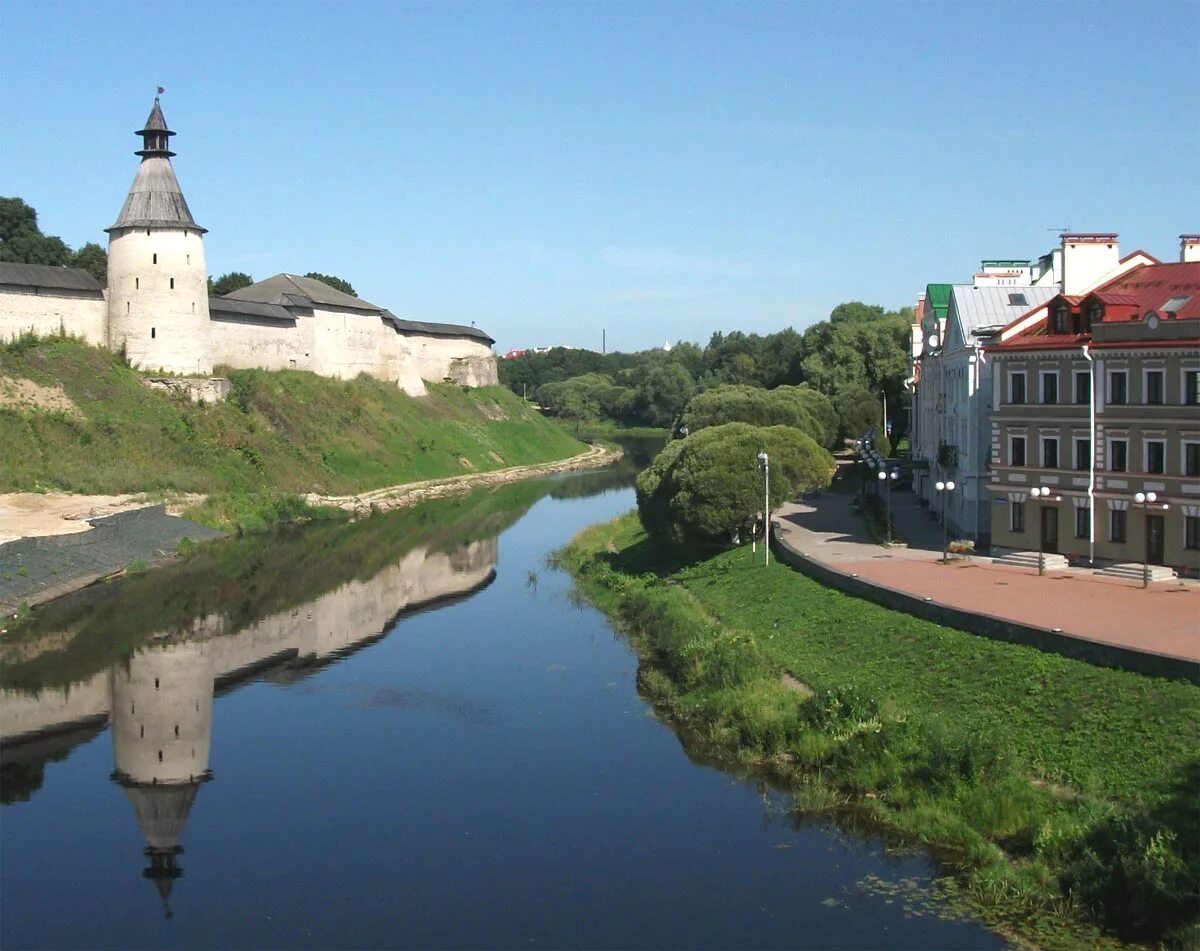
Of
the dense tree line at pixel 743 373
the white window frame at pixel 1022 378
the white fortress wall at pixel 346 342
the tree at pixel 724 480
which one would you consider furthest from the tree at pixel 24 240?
the white window frame at pixel 1022 378

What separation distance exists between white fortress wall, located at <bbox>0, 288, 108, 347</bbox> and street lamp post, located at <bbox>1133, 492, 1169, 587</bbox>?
38839mm

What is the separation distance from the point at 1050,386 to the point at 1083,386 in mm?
834

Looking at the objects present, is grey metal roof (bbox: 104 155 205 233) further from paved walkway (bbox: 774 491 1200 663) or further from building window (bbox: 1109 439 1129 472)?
building window (bbox: 1109 439 1129 472)

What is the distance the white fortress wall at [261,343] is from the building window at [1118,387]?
39.5m

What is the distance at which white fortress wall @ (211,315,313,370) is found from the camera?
5488 cm

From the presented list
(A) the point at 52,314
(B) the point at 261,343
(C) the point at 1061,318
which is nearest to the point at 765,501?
(C) the point at 1061,318

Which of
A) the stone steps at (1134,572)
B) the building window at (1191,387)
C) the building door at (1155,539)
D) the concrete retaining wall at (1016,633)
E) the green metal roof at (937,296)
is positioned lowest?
the concrete retaining wall at (1016,633)

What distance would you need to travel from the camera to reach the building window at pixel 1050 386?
2517 centimetres

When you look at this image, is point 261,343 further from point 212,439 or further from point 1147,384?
point 1147,384

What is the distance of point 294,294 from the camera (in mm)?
62125

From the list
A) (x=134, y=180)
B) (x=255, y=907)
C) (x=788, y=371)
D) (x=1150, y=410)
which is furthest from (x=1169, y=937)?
(x=788, y=371)

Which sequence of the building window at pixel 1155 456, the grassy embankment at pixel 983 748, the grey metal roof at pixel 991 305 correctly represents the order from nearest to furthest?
the grassy embankment at pixel 983 748, the building window at pixel 1155 456, the grey metal roof at pixel 991 305

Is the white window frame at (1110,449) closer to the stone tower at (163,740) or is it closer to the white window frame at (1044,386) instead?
the white window frame at (1044,386)

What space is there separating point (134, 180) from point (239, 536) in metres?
17.1
